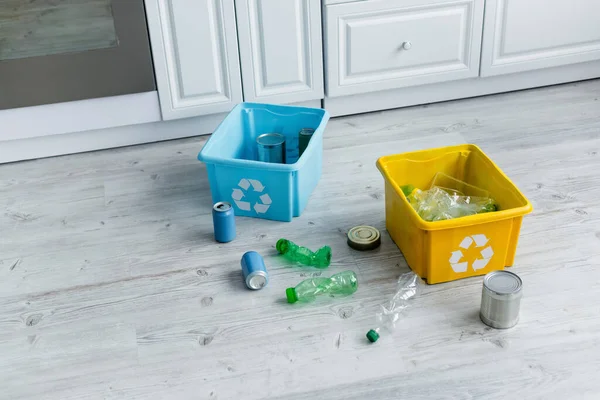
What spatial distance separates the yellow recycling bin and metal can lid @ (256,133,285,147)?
1.33ft

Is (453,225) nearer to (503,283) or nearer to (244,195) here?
(503,283)

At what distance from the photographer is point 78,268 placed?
2006mm

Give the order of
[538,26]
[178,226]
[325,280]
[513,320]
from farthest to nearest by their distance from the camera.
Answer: [538,26]
[178,226]
[325,280]
[513,320]

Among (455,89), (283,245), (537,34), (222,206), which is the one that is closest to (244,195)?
(222,206)

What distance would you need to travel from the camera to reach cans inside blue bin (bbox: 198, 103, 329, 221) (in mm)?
2086

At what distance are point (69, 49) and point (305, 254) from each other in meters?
1.08

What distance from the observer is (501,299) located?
1.67 metres

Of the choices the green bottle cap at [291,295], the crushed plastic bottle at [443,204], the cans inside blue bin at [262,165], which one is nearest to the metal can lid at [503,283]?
the crushed plastic bottle at [443,204]

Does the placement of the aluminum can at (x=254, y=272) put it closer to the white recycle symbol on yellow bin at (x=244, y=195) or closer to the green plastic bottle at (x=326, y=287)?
the green plastic bottle at (x=326, y=287)

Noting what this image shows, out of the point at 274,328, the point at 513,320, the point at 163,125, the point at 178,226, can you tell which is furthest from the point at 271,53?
the point at 513,320

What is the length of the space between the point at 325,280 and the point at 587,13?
1624mm

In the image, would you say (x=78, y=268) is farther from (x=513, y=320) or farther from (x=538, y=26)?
(x=538, y=26)

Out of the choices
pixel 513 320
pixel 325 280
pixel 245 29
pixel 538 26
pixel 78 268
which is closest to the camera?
pixel 513 320

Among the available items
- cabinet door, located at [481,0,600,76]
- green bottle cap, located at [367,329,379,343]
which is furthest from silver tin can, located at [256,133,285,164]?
cabinet door, located at [481,0,600,76]
